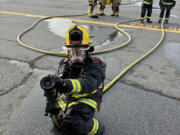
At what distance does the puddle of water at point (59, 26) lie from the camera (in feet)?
21.1

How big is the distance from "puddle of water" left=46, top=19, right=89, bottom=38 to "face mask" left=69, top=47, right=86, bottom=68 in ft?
13.9

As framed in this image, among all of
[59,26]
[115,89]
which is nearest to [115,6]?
[59,26]

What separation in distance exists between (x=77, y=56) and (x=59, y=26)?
5.70m

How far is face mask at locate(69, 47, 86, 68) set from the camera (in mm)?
1855

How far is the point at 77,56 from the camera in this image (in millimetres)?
1866

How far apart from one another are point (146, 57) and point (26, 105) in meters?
3.06

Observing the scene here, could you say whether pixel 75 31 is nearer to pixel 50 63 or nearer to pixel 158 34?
pixel 50 63

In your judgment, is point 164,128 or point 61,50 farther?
point 61,50

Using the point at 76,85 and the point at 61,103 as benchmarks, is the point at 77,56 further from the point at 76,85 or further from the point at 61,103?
the point at 61,103

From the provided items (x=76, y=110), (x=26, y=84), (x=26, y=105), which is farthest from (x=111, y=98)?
(x=26, y=84)

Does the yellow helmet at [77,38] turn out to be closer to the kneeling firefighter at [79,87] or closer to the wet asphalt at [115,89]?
the kneeling firefighter at [79,87]

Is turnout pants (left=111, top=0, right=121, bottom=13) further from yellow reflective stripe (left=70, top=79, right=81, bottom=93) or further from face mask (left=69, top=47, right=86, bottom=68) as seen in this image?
yellow reflective stripe (left=70, top=79, right=81, bottom=93)

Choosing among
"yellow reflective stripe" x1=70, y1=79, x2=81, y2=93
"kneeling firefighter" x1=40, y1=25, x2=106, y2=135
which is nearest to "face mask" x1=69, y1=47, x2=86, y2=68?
"kneeling firefighter" x1=40, y1=25, x2=106, y2=135

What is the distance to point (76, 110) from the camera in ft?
6.47
